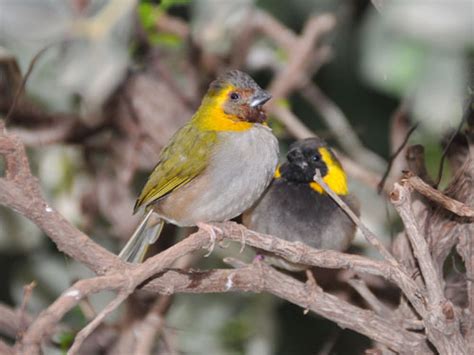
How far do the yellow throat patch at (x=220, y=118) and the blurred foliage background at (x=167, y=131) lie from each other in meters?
0.32

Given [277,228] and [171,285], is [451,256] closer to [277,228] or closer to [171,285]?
[277,228]

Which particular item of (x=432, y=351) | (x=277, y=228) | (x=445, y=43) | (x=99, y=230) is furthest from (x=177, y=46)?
(x=445, y=43)

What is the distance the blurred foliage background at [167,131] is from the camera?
10.5 feet

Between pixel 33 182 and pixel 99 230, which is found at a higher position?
pixel 33 182

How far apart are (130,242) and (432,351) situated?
3.39 feet

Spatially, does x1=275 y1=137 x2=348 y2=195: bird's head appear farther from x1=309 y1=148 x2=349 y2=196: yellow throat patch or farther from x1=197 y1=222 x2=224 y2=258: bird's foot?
x1=197 y1=222 x2=224 y2=258: bird's foot

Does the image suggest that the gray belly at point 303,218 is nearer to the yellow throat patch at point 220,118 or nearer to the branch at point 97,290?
the yellow throat patch at point 220,118

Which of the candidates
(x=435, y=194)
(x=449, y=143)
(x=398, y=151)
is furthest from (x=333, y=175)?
(x=435, y=194)

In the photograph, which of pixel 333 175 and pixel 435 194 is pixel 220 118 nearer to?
pixel 333 175

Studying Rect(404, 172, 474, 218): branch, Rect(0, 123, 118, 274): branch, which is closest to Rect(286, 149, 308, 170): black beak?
Rect(404, 172, 474, 218): branch

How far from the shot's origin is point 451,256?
2732 mm

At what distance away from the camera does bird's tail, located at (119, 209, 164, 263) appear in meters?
2.82

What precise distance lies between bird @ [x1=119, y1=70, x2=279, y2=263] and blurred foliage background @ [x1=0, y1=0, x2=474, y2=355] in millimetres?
328

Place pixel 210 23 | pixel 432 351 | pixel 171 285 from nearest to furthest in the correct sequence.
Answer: pixel 171 285 → pixel 432 351 → pixel 210 23
